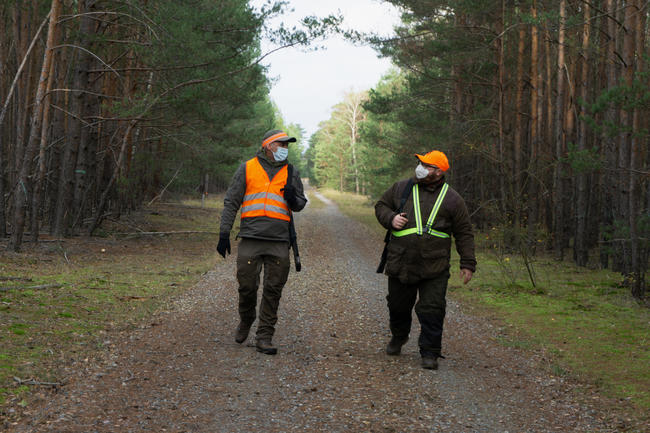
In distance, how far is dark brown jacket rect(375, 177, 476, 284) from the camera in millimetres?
5980

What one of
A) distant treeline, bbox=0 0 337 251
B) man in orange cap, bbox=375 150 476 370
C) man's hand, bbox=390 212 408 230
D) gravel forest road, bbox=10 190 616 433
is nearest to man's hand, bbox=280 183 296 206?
man in orange cap, bbox=375 150 476 370

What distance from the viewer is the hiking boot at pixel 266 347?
633 cm

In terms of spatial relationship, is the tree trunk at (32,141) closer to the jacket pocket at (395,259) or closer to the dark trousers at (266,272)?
the dark trousers at (266,272)

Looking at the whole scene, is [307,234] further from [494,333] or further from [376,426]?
[376,426]

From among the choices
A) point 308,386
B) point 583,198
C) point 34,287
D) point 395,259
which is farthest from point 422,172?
point 583,198

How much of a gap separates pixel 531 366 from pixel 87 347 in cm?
458

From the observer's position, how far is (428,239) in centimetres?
599

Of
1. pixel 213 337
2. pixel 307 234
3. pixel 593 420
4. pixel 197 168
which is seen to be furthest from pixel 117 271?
pixel 197 168

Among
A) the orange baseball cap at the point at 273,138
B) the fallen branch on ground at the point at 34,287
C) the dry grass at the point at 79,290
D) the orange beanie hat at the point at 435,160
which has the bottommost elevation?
the dry grass at the point at 79,290

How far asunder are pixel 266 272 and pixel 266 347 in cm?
78

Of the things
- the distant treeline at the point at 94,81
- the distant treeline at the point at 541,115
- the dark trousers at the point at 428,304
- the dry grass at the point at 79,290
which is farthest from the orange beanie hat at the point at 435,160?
the distant treeline at the point at 94,81

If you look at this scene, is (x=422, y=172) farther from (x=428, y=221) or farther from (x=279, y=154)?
(x=279, y=154)

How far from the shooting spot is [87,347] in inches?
248

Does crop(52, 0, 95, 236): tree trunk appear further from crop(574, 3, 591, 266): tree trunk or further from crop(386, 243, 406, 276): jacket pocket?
crop(574, 3, 591, 266): tree trunk
